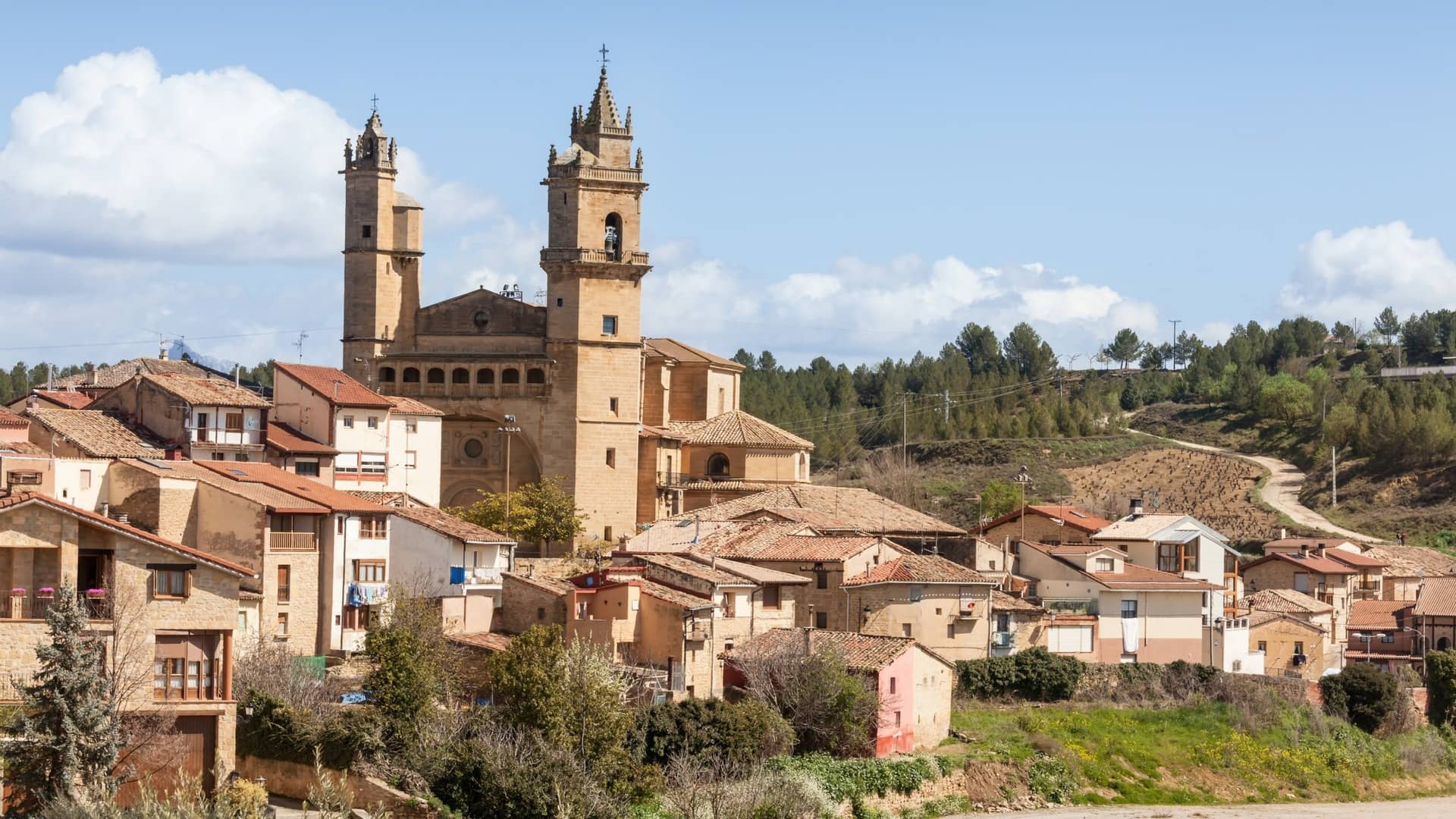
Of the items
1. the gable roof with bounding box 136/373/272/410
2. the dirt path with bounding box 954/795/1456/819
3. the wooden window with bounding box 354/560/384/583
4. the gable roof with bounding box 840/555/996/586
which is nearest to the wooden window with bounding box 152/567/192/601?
the wooden window with bounding box 354/560/384/583

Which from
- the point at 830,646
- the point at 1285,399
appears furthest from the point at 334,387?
the point at 1285,399

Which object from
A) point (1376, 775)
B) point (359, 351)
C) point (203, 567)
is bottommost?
point (1376, 775)

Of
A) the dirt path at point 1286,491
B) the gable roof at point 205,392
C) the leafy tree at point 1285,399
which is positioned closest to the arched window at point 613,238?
the gable roof at point 205,392

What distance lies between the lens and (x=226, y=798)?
33719 millimetres

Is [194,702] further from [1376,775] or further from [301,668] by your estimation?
[1376,775]

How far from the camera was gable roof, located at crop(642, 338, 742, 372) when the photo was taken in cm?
9125

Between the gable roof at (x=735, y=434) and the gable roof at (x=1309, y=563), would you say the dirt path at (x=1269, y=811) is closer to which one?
the gable roof at (x=1309, y=563)

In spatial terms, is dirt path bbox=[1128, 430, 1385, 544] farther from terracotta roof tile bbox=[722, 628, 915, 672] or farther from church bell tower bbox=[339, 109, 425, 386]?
terracotta roof tile bbox=[722, 628, 915, 672]

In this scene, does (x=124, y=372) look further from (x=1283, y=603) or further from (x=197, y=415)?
(x=1283, y=603)

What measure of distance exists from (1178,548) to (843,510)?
11.0 m

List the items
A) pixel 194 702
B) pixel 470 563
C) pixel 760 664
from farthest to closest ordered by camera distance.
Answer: pixel 470 563 < pixel 760 664 < pixel 194 702

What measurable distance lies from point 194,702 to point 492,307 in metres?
41.8

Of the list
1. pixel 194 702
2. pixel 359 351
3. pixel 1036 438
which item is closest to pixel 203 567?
pixel 194 702

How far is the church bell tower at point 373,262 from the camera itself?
79375 millimetres
